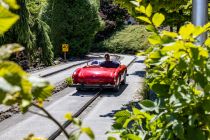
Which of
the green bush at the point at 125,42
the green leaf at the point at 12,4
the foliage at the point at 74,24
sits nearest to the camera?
the green leaf at the point at 12,4

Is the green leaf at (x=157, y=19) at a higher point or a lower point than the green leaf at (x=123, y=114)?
higher

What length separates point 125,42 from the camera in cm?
4959

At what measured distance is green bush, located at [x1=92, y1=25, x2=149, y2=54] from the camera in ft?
158

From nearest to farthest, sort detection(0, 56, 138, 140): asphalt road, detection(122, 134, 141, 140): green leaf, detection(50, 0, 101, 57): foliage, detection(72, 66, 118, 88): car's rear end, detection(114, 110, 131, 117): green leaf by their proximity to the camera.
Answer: detection(122, 134, 141, 140): green leaf < detection(114, 110, 131, 117): green leaf < detection(0, 56, 138, 140): asphalt road < detection(72, 66, 118, 88): car's rear end < detection(50, 0, 101, 57): foliage

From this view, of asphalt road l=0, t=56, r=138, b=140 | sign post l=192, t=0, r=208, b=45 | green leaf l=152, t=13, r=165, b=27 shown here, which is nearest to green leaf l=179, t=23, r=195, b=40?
green leaf l=152, t=13, r=165, b=27

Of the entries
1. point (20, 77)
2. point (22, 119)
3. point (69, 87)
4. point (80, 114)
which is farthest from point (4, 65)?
point (69, 87)

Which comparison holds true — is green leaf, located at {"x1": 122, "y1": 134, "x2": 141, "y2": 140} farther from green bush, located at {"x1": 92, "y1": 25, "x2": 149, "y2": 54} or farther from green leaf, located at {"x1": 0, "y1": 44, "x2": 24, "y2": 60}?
green bush, located at {"x1": 92, "y1": 25, "x2": 149, "y2": 54}

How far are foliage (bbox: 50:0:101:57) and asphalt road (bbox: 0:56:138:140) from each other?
23.8 m

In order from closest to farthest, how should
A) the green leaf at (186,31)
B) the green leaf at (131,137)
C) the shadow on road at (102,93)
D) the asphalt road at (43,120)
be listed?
the green leaf at (186,31) < the green leaf at (131,137) < the asphalt road at (43,120) < the shadow on road at (102,93)

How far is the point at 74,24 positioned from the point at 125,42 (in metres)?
10.5

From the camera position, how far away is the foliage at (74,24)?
39.9 meters

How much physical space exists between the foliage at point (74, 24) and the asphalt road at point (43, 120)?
78.0 ft

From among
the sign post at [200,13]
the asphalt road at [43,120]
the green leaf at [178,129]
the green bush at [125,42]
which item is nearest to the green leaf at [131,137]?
the green leaf at [178,129]

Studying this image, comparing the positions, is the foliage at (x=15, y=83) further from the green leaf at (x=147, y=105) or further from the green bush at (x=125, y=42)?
the green bush at (x=125, y=42)
